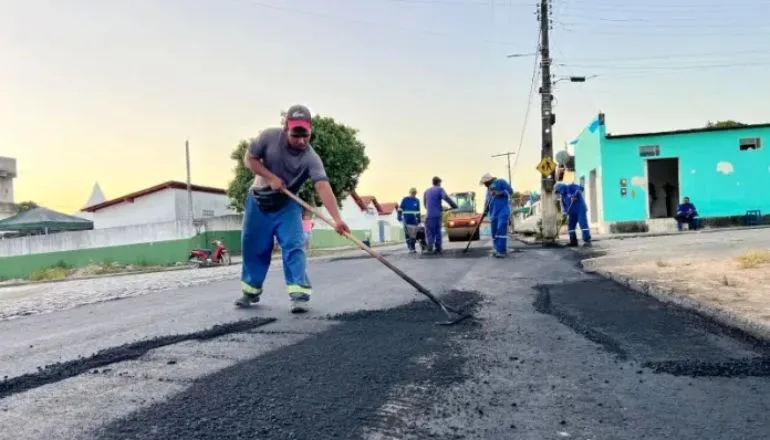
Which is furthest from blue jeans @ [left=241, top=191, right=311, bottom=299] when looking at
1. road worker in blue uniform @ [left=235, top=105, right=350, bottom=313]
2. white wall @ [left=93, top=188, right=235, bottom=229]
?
white wall @ [left=93, top=188, right=235, bottom=229]

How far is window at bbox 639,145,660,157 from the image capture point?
2528 cm

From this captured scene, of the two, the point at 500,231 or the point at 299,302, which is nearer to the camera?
the point at 299,302

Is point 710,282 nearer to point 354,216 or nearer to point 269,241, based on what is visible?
point 269,241

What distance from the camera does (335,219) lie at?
5.25m

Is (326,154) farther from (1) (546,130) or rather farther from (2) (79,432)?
(2) (79,432)

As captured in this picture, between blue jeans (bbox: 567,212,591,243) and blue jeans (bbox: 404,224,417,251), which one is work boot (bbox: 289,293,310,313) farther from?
blue jeans (bbox: 567,212,591,243)

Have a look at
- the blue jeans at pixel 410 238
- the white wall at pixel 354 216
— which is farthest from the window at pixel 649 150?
the white wall at pixel 354 216

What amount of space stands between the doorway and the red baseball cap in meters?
25.8

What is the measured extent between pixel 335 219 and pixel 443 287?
196cm

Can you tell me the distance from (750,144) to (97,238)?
26.9 metres

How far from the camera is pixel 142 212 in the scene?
116 ft

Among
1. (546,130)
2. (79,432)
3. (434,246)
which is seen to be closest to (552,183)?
(546,130)

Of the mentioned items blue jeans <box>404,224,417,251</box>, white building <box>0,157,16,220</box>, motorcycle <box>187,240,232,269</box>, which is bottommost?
motorcycle <box>187,240,232,269</box>

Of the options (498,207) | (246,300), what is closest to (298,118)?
(246,300)
